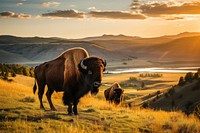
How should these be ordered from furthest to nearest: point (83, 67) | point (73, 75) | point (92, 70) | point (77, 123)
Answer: point (73, 75), point (83, 67), point (92, 70), point (77, 123)

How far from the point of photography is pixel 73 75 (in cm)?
1250

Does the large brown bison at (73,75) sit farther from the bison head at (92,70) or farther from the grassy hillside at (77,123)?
the grassy hillside at (77,123)

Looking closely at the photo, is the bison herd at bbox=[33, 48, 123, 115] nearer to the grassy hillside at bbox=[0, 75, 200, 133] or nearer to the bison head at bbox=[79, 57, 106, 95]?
the bison head at bbox=[79, 57, 106, 95]

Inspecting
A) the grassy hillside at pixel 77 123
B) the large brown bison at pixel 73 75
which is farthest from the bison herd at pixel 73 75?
the grassy hillside at pixel 77 123

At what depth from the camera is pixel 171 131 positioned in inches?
478

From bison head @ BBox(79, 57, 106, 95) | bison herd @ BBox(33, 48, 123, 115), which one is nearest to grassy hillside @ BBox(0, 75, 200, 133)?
bison herd @ BBox(33, 48, 123, 115)

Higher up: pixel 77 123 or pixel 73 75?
pixel 73 75

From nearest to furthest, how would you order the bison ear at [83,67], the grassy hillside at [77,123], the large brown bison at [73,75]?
the grassy hillside at [77,123]
the large brown bison at [73,75]
the bison ear at [83,67]

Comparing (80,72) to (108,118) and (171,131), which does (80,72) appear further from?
(171,131)

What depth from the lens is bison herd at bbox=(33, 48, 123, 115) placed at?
11609 millimetres

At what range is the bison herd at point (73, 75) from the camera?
1161 cm

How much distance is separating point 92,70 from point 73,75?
1.21m

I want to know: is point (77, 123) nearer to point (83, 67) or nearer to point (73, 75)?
point (83, 67)

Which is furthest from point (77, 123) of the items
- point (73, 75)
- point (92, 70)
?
point (73, 75)
